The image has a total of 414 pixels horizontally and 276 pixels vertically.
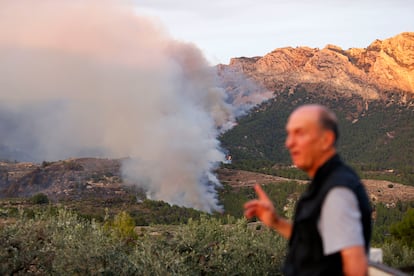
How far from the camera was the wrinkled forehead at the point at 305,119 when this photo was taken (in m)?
3.00

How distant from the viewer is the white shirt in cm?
269

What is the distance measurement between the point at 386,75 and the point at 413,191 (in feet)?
342

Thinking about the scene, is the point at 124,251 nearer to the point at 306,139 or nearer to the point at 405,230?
the point at 306,139

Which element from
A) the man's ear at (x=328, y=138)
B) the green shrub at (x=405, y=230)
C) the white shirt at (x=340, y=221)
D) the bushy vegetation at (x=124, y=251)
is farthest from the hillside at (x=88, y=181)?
the white shirt at (x=340, y=221)

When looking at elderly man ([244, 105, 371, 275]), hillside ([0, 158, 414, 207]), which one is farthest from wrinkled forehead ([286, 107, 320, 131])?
hillside ([0, 158, 414, 207])

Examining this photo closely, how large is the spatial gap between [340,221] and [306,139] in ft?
1.77

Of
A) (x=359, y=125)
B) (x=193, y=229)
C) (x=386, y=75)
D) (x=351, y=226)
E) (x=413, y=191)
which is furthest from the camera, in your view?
(x=386, y=75)

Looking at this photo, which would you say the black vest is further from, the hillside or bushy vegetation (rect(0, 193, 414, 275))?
the hillside

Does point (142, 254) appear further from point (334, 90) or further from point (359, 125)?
point (334, 90)

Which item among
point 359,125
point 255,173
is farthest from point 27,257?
point 359,125

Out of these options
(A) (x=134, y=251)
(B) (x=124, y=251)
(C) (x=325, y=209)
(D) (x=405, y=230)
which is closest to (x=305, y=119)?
(C) (x=325, y=209)

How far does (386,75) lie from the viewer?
624ft

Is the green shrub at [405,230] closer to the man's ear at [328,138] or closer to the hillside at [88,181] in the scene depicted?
the man's ear at [328,138]

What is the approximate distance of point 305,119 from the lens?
302 centimetres
